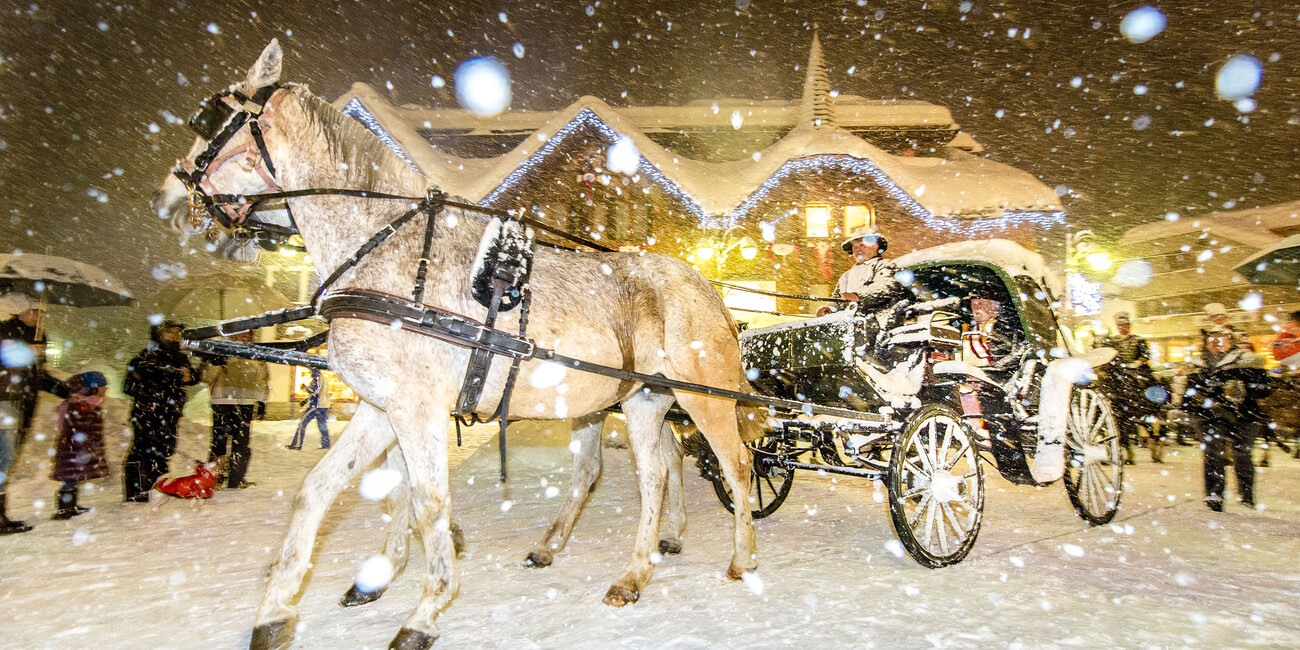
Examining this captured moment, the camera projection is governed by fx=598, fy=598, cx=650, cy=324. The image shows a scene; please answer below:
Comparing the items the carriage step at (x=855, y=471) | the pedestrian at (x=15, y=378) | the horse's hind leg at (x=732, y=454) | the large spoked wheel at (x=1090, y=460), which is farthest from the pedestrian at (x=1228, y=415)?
the pedestrian at (x=15, y=378)

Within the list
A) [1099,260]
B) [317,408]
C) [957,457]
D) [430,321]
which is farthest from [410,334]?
[1099,260]

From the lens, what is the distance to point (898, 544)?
13.6 feet

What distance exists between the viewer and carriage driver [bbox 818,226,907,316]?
4.01 metres

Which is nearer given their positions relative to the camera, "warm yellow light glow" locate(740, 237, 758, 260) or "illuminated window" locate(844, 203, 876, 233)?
"warm yellow light glow" locate(740, 237, 758, 260)

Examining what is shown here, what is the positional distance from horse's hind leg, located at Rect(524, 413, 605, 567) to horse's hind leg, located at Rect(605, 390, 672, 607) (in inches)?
23.0

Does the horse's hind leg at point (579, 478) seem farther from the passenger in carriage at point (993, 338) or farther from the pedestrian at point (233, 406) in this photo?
the pedestrian at point (233, 406)

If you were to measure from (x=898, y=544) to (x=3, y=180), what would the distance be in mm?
26423

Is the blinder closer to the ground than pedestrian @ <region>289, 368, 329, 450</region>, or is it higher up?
higher up

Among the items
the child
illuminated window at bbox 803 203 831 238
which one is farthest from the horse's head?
illuminated window at bbox 803 203 831 238

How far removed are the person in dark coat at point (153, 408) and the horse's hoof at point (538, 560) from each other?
4.80m

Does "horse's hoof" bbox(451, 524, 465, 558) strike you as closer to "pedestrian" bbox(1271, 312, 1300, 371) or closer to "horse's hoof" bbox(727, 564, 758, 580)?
"horse's hoof" bbox(727, 564, 758, 580)

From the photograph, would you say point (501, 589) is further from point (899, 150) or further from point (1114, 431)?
point (899, 150)

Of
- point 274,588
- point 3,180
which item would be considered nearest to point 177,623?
point 274,588

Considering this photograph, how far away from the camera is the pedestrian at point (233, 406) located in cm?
671
